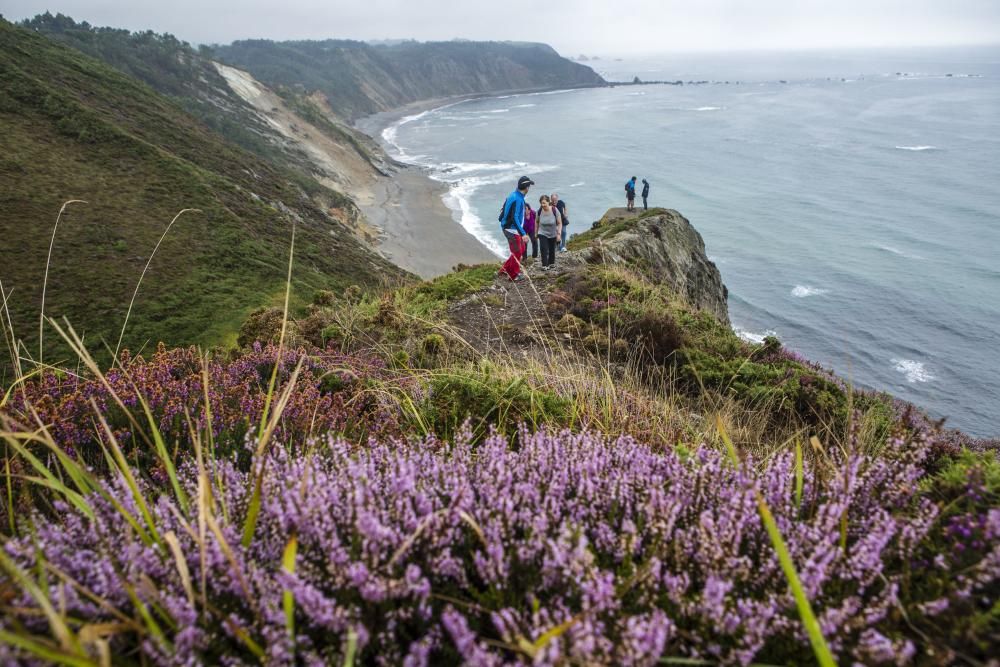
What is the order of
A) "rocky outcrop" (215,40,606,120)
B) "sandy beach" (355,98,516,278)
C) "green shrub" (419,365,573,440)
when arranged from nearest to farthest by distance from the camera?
1. "green shrub" (419,365,573,440)
2. "sandy beach" (355,98,516,278)
3. "rocky outcrop" (215,40,606,120)

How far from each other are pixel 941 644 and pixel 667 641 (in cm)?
68

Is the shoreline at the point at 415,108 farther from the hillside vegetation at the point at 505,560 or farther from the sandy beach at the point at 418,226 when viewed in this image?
the hillside vegetation at the point at 505,560

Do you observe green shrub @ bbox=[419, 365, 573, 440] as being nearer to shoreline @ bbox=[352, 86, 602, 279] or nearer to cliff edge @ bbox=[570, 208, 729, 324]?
cliff edge @ bbox=[570, 208, 729, 324]

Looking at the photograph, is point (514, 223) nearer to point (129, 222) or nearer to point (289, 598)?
point (289, 598)

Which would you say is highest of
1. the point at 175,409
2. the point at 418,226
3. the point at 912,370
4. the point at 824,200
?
the point at 824,200

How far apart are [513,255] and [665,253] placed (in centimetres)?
924

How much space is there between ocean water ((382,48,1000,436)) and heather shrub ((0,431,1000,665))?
37.7 inches

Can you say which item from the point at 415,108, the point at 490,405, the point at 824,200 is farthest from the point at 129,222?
the point at 415,108

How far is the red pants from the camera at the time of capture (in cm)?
1058

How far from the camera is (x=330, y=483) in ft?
6.20

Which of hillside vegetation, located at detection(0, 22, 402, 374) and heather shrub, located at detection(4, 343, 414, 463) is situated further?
Answer: hillside vegetation, located at detection(0, 22, 402, 374)

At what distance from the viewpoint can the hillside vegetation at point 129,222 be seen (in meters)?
14.0

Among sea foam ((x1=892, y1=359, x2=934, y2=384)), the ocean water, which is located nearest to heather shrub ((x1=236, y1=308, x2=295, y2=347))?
the ocean water

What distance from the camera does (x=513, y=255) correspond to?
430 inches
